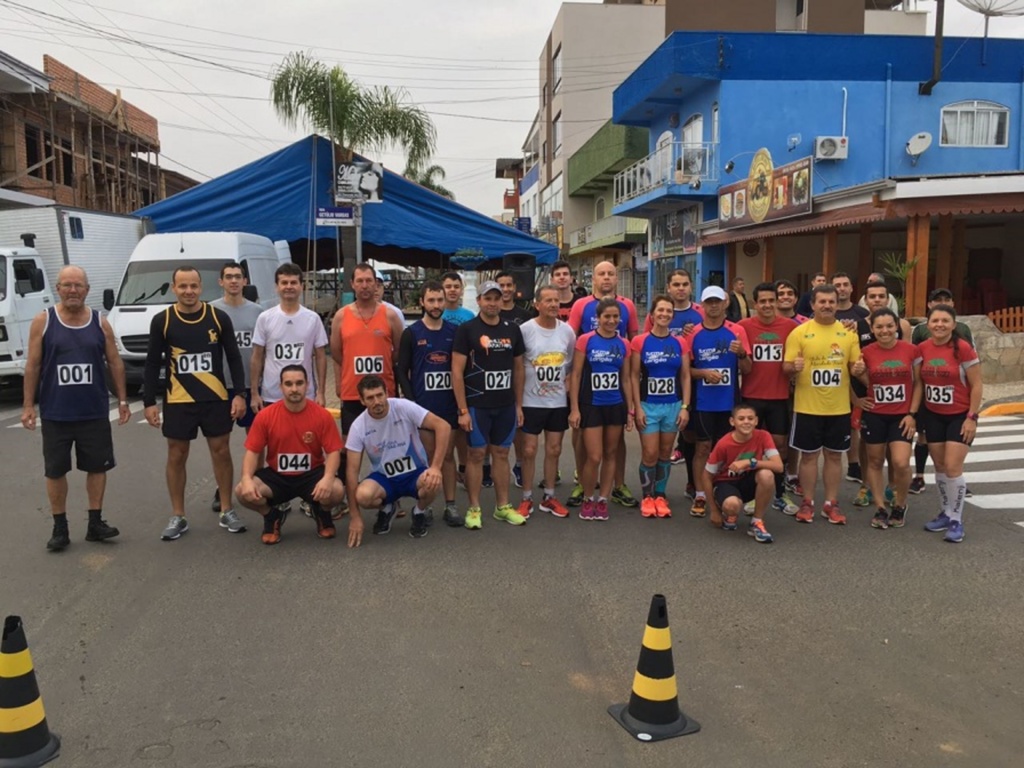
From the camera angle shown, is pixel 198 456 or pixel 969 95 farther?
pixel 969 95

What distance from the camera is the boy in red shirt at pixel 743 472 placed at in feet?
20.4

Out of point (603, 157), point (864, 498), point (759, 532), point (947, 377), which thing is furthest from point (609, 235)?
point (759, 532)

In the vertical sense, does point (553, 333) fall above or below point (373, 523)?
above

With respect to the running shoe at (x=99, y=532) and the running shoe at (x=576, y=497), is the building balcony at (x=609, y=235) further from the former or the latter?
the running shoe at (x=99, y=532)

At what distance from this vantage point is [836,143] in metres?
22.9

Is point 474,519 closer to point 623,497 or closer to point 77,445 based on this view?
point 623,497

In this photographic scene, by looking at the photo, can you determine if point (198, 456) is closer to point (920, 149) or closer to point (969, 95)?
point (920, 149)

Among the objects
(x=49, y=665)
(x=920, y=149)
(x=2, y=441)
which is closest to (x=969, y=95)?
(x=920, y=149)

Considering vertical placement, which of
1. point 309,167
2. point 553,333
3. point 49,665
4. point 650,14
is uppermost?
point 650,14

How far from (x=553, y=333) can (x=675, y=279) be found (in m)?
1.22

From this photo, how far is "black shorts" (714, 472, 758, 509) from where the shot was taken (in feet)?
20.9

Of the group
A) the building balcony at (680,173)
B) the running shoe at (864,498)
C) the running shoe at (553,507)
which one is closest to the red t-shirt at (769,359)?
the running shoe at (864,498)

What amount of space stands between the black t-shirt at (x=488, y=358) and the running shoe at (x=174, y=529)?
2.36 metres

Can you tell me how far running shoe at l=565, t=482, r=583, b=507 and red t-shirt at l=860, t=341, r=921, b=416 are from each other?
98.0 inches
